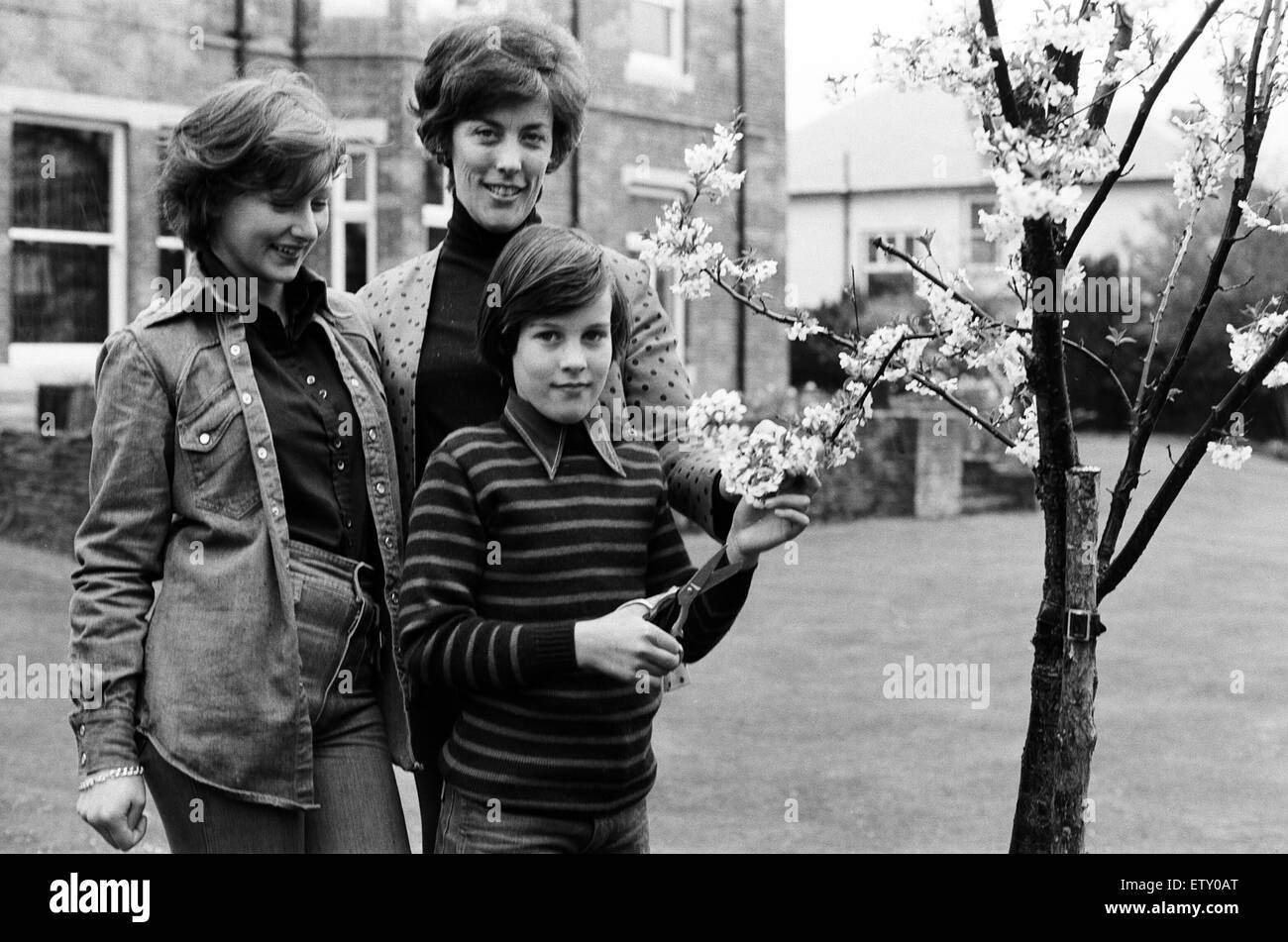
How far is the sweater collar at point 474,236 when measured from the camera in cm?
296

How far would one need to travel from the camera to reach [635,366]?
2906 millimetres

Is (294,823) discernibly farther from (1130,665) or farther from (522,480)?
(1130,665)

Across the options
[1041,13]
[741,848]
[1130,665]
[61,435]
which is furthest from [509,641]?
[61,435]

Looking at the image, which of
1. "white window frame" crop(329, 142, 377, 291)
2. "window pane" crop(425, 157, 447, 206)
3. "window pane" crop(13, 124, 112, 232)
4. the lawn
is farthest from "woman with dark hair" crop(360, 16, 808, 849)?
"window pane" crop(425, 157, 447, 206)

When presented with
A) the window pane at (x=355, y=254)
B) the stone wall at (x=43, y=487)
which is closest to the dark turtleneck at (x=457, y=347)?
the stone wall at (x=43, y=487)

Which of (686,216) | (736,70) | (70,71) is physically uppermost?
(736,70)

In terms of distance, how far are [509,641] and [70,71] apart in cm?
1339

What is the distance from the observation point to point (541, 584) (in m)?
2.55

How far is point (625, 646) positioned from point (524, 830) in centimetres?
39

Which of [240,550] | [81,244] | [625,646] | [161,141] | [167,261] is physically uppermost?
[161,141]

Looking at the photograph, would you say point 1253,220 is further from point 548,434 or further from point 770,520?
point 548,434

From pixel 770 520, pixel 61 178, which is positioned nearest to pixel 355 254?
pixel 61 178

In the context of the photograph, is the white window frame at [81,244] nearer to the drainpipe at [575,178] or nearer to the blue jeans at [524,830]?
the drainpipe at [575,178]

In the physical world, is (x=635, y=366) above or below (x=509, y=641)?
above
